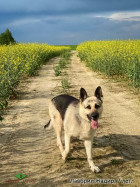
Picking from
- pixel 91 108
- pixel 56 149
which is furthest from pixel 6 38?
pixel 91 108

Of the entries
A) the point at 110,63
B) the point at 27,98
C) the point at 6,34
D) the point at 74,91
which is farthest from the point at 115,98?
the point at 6,34

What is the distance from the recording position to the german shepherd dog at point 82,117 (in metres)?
4.00

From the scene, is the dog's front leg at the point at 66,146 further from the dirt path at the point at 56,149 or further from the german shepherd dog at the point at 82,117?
the dirt path at the point at 56,149

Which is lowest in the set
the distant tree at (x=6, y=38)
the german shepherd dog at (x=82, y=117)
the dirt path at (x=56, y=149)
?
the dirt path at (x=56, y=149)

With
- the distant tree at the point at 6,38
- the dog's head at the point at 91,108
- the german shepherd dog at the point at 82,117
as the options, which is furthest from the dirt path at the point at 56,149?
the distant tree at the point at 6,38

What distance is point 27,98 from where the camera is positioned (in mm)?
10273

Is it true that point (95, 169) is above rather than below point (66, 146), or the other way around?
below

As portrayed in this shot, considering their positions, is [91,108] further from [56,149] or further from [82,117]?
[56,149]

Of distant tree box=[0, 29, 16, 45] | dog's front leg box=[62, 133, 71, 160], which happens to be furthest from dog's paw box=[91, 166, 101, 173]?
distant tree box=[0, 29, 16, 45]

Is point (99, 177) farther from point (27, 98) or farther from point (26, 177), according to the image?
point (27, 98)

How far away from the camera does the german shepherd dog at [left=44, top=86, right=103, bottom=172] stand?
3996mm

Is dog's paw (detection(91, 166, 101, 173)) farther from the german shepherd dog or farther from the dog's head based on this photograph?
the dog's head

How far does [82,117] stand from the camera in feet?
13.8

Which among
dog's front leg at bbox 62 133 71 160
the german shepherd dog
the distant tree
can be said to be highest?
the distant tree
